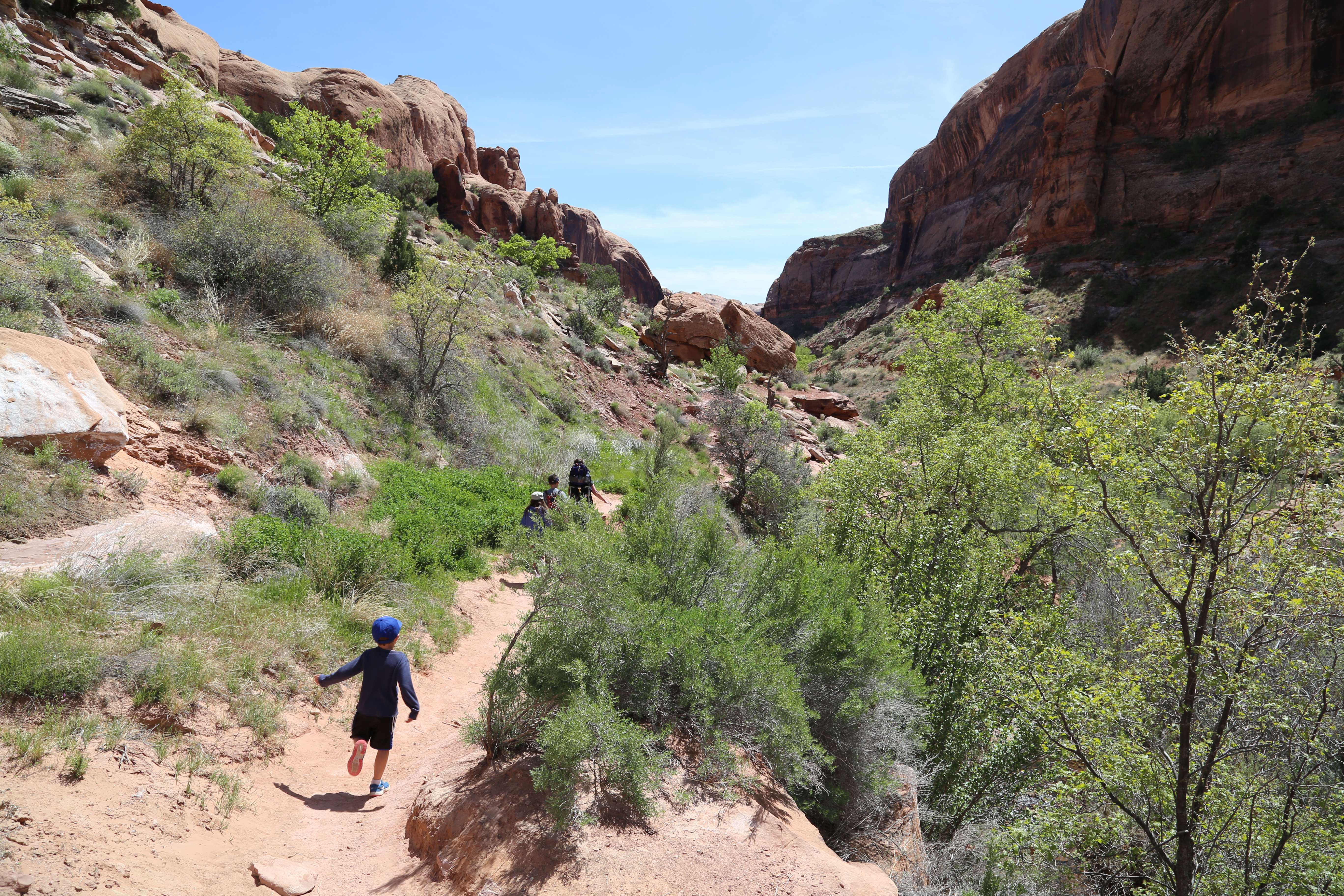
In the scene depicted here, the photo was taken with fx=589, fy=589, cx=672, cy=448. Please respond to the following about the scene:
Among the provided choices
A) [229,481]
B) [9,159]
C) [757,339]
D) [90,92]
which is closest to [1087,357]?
[757,339]

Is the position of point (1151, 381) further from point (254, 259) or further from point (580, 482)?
point (254, 259)

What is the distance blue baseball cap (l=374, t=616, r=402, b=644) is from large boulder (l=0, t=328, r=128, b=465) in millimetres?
4185

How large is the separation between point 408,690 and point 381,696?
0.25 metres

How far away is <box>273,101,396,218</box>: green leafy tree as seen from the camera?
651 inches

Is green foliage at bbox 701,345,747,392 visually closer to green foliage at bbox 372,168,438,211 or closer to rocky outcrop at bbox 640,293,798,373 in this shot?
rocky outcrop at bbox 640,293,798,373

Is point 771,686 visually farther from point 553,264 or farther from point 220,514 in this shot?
point 553,264

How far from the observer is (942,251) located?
208 feet

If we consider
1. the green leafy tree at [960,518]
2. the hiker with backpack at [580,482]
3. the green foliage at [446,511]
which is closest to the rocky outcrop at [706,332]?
the green leafy tree at [960,518]

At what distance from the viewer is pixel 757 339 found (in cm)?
3127

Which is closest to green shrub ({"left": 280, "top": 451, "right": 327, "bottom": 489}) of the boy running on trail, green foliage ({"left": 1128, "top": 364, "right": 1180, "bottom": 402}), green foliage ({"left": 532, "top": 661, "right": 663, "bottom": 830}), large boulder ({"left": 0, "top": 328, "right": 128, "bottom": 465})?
large boulder ({"left": 0, "top": 328, "right": 128, "bottom": 465})

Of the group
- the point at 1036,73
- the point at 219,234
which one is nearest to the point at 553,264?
the point at 219,234

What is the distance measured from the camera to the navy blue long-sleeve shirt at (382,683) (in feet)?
15.0

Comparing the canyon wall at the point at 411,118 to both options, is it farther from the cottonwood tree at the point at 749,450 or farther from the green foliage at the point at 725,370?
the cottonwood tree at the point at 749,450

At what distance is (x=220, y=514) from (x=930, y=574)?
28.5 ft
